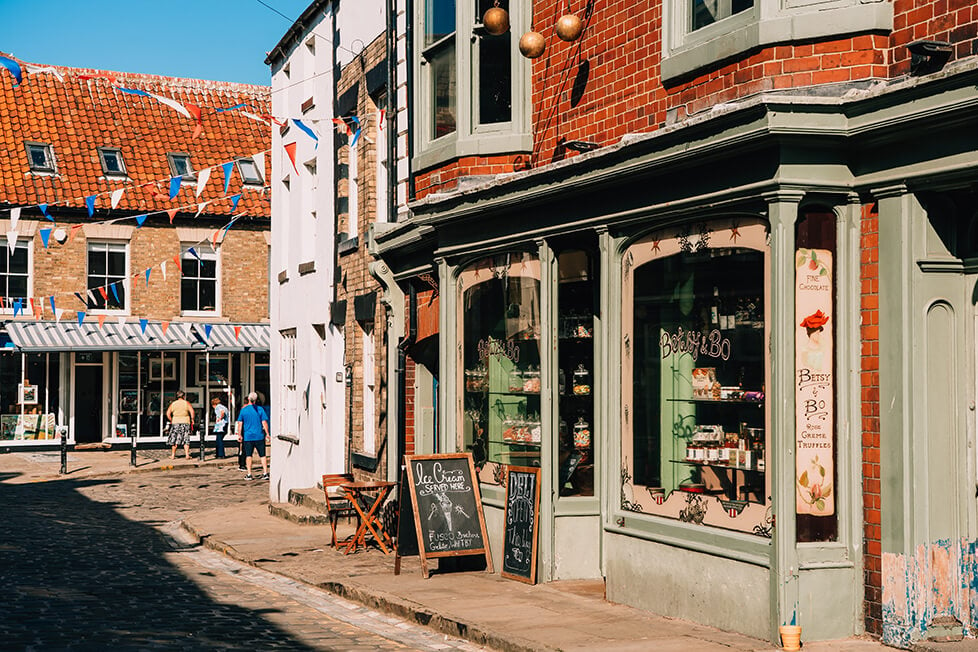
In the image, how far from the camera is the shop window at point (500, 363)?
1130cm

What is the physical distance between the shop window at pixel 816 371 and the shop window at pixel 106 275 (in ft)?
92.4

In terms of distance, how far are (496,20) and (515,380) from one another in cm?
348

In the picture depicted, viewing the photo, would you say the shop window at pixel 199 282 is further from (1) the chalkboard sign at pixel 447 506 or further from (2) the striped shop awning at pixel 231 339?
(1) the chalkboard sign at pixel 447 506

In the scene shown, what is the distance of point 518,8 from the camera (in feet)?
38.3

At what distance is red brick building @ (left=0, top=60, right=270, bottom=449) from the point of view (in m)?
33.0

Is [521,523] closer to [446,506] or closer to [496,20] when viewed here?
[446,506]

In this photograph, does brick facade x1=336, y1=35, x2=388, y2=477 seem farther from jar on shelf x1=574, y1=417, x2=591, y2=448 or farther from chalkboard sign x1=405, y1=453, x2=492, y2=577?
jar on shelf x1=574, y1=417, x2=591, y2=448

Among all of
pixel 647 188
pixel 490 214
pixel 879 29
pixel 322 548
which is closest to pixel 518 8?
pixel 490 214

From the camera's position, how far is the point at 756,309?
27.7ft

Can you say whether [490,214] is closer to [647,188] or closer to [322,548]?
[647,188]

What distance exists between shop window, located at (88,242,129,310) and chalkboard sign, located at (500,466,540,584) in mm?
24667

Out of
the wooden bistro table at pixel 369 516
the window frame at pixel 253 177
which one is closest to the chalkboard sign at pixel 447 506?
the wooden bistro table at pixel 369 516

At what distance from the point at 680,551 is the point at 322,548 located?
7.06 meters

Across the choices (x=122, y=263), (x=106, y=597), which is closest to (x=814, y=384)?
(x=106, y=597)
